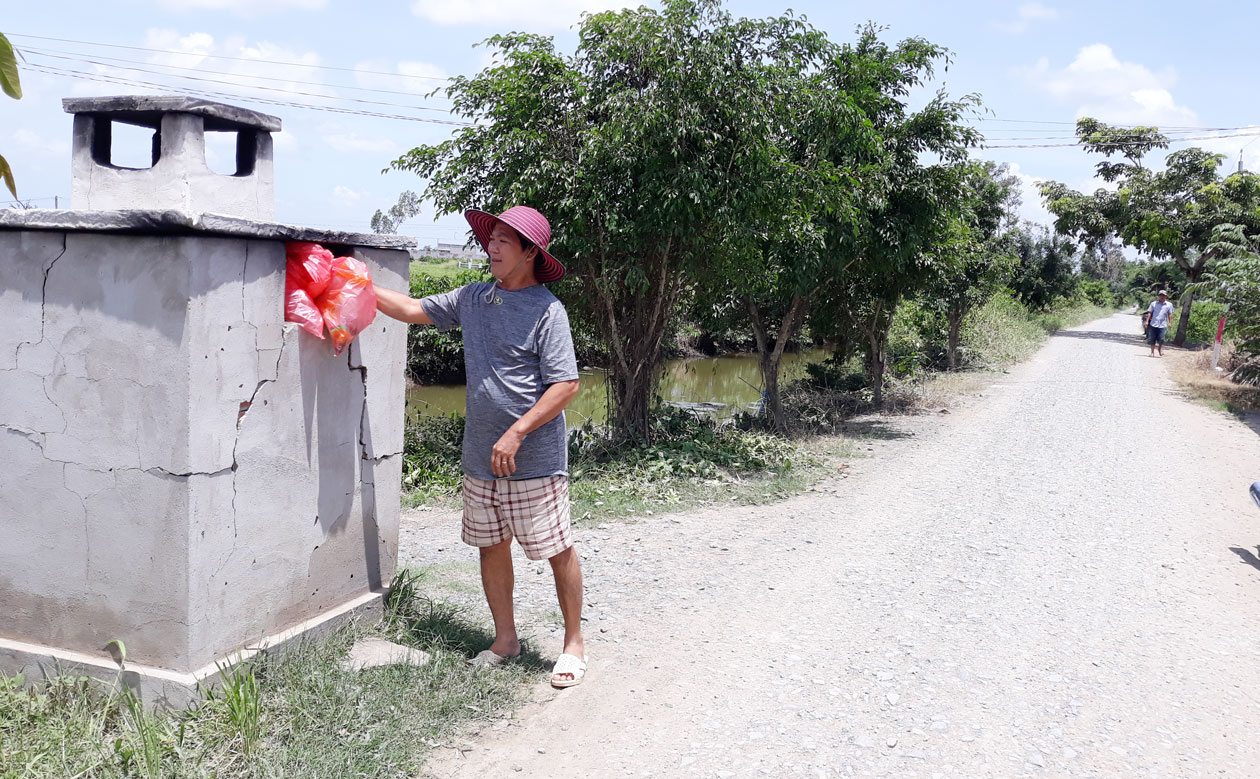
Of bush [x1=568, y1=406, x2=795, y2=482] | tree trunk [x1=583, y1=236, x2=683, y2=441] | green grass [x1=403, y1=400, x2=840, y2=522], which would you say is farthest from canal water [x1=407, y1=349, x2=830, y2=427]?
green grass [x1=403, y1=400, x2=840, y2=522]

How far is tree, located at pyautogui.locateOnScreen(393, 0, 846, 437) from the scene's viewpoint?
25.8 ft

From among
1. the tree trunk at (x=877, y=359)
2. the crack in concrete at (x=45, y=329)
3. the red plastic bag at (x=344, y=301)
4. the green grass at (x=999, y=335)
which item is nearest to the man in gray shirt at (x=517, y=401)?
the red plastic bag at (x=344, y=301)

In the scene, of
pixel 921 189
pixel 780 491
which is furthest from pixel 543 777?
pixel 921 189

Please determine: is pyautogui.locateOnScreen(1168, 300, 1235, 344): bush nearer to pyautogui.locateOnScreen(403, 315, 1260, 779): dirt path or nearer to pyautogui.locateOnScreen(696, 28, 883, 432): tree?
A: pyautogui.locateOnScreen(696, 28, 883, 432): tree

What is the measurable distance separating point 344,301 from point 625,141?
14.9 feet

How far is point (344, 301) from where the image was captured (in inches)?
149

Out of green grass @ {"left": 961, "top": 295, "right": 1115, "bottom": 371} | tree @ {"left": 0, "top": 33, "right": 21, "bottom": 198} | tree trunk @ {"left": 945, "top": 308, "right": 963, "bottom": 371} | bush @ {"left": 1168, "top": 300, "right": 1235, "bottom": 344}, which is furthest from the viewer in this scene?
bush @ {"left": 1168, "top": 300, "right": 1235, "bottom": 344}

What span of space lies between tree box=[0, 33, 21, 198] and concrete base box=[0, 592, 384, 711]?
77.7 inches

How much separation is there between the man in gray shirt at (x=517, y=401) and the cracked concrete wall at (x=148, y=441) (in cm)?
67

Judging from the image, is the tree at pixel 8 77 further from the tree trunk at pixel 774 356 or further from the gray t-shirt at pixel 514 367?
the tree trunk at pixel 774 356

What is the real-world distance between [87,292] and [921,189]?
9.68m

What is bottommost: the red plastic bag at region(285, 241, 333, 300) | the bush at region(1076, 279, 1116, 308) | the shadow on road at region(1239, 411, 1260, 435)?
the shadow on road at region(1239, 411, 1260, 435)

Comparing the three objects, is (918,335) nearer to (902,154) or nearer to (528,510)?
(902,154)

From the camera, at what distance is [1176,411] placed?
47.7 feet
